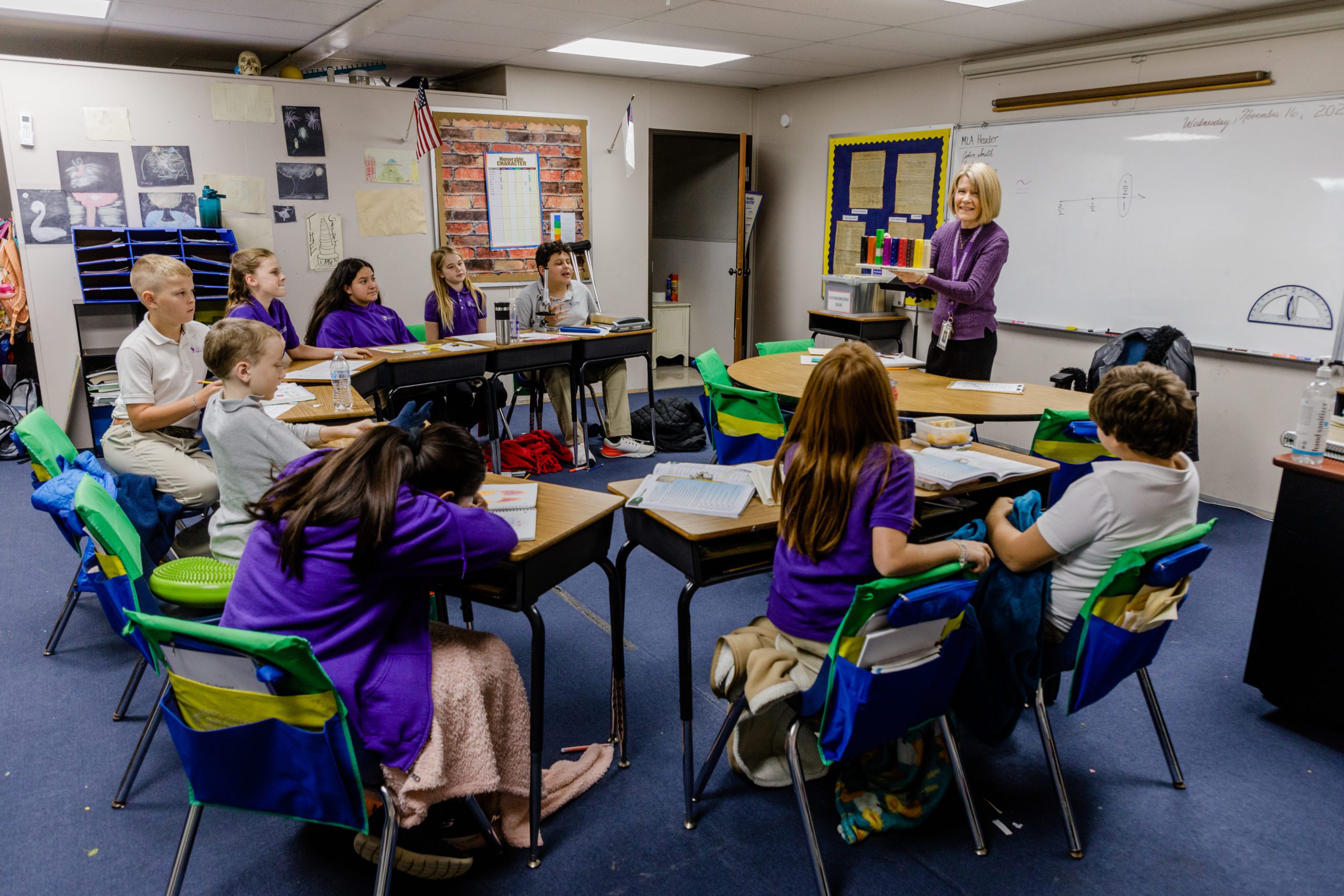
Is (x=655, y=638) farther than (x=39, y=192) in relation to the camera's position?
No

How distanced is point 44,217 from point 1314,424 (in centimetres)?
630

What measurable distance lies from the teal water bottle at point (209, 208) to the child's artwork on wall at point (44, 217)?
0.72 m

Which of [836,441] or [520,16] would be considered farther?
[520,16]

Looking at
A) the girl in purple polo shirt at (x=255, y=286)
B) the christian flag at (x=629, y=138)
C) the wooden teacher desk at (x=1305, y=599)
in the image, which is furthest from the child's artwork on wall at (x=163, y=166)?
the wooden teacher desk at (x=1305, y=599)

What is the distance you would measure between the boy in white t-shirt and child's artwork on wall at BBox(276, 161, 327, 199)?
531 centimetres

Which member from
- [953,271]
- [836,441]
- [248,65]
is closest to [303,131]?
[248,65]

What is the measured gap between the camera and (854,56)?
5727 mm

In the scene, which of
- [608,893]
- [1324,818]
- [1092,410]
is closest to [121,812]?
[608,893]

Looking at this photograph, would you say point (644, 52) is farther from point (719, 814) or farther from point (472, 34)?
point (719, 814)

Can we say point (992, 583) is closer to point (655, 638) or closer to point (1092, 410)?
point (1092, 410)

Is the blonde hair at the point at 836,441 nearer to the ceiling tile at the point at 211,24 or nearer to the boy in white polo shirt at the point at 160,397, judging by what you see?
the boy in white polo shirt at the point at 160,397

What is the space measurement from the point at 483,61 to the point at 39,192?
9.56 ft

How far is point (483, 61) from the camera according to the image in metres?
6.14

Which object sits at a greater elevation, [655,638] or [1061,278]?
[1061,278]
